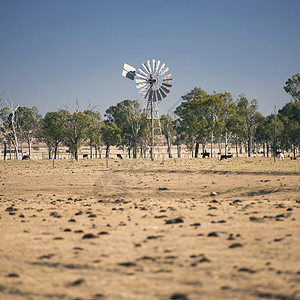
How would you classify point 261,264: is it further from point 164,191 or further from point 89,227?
point 164,191

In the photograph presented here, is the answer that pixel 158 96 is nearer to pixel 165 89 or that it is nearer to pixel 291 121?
pixel 165 89

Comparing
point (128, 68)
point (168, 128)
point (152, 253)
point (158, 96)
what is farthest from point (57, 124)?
point (152, 253)

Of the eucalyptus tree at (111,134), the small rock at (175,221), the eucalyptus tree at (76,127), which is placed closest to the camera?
the small rock at (175,221)

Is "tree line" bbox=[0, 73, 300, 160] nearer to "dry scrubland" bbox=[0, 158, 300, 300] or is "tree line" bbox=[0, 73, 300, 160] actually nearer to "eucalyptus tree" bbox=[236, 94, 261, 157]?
"eucalyptus tree" bbox=[236, 94, 261, 157]

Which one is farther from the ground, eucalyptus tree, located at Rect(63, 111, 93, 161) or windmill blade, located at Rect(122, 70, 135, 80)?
windmill blade, located at Rect(122, 70, 135, 80)

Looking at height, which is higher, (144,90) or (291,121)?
(144,90)

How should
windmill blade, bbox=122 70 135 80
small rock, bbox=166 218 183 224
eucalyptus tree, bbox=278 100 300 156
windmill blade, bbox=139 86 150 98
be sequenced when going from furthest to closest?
eucalyptus tree, bbox=278 100 300 156
windmill blade, bbox=139 86 150 98
windmill blade, bbox=122 70 135 80
small rock, bbox=166 218 183 224

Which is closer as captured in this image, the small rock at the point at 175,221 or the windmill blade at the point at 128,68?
the small rock at the point at 175,221

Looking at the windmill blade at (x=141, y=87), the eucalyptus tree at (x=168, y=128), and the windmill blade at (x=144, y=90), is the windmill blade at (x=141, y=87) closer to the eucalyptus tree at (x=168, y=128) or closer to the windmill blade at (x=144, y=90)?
the windmill blade at (x=144, y=90)

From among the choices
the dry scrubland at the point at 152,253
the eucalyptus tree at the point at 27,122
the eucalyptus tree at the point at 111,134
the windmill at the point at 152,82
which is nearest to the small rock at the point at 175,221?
the dry scrubland at the point at 152,253

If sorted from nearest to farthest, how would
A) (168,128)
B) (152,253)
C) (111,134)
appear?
(152,253)
(111,134)
(168,128)

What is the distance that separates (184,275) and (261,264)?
1.31 metres

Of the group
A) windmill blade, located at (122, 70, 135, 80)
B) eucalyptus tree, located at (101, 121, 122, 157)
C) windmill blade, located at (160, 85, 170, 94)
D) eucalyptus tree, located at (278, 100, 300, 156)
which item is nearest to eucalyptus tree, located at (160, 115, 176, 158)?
eucalyptus tree, located at (101, 121, 122, 157)

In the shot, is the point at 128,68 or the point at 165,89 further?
the point at 165,89
